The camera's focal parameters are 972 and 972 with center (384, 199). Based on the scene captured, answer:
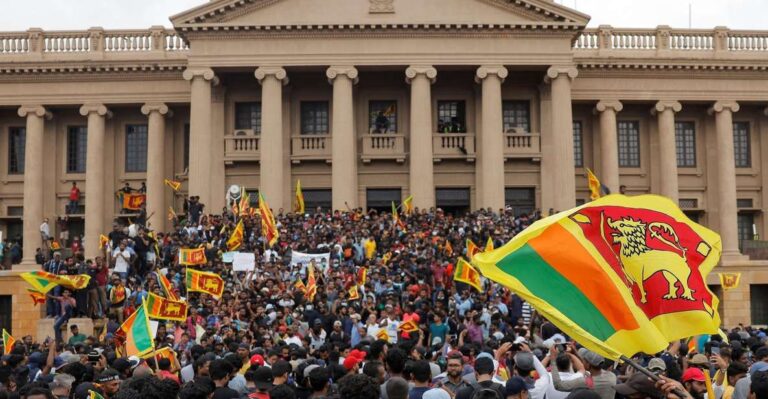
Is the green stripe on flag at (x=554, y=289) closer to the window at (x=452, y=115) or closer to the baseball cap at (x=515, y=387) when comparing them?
the baseball cap at (x=515, y=387)

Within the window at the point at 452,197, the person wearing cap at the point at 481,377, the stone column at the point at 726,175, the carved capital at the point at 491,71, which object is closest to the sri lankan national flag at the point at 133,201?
the window at the point at 452,197

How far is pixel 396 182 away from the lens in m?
43.8

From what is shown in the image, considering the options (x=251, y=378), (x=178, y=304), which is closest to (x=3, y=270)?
(x=178, y=304)

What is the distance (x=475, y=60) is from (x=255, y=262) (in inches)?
644

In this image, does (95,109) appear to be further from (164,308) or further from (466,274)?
(164,308)

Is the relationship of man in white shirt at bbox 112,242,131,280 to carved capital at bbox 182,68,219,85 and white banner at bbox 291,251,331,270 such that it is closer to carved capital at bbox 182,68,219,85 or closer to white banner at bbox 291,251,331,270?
white banner at bbox 291,251,331,270

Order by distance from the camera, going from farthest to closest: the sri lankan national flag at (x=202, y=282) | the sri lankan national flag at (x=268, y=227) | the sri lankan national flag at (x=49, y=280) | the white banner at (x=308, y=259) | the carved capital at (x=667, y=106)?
the carved capital at (x=667, y=106)
the sri lankan national flag at (x=268, y=227)
the white banner at (x=308, y=259)
the sri lankan national flag at (x=202, y=282)
the sri lankan national flag at (x=49, y=280)

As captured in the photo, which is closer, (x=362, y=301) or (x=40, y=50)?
(x=362, y=301)

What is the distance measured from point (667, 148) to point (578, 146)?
163 inches

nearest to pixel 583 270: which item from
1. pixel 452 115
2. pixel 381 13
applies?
pixel 381 13

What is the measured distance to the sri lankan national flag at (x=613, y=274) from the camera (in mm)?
8398

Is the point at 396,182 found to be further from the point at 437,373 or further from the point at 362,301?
the point at 437,373

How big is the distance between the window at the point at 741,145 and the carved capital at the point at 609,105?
7070mm

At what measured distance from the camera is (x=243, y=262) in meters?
28.9
